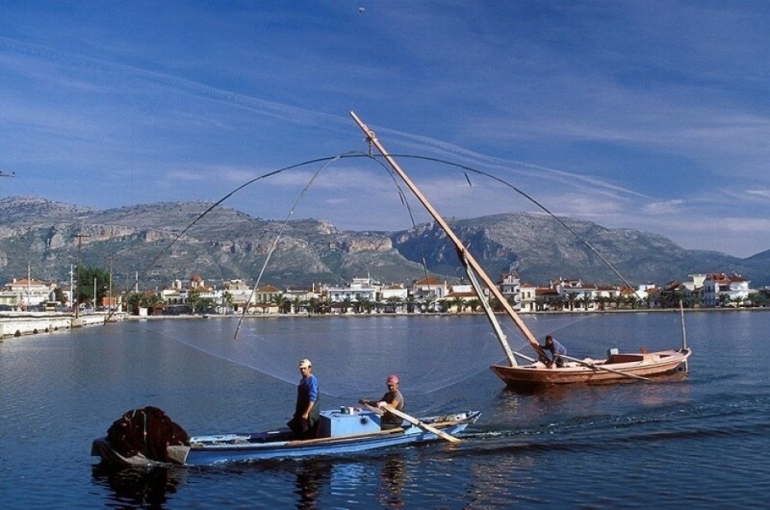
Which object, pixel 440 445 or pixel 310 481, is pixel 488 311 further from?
pixel 310 481

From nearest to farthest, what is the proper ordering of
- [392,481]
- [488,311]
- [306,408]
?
[392,481] < [306,408] < [488,311]

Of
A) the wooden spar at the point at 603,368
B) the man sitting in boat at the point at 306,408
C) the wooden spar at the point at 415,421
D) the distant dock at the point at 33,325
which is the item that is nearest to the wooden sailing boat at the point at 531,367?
the wooden spar at the point at 603,368

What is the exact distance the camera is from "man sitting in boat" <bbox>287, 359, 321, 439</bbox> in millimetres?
20594

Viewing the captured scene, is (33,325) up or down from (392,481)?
up

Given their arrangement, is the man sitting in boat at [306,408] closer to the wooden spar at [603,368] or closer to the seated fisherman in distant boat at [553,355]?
the wooden spar at [603,368]

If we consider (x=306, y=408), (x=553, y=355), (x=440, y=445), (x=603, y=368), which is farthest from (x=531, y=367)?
(x=306, y=408)

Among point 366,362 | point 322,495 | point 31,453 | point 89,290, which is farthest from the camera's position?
point 89,290

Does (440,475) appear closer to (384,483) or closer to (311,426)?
(384,483)

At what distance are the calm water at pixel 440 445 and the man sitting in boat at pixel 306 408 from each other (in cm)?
79

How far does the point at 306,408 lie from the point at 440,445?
4254 millimetres

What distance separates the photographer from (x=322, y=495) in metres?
18.2

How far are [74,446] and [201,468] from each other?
6.33 meters

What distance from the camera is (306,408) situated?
20.8 metres

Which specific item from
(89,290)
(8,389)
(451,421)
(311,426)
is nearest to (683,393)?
(451,421)
